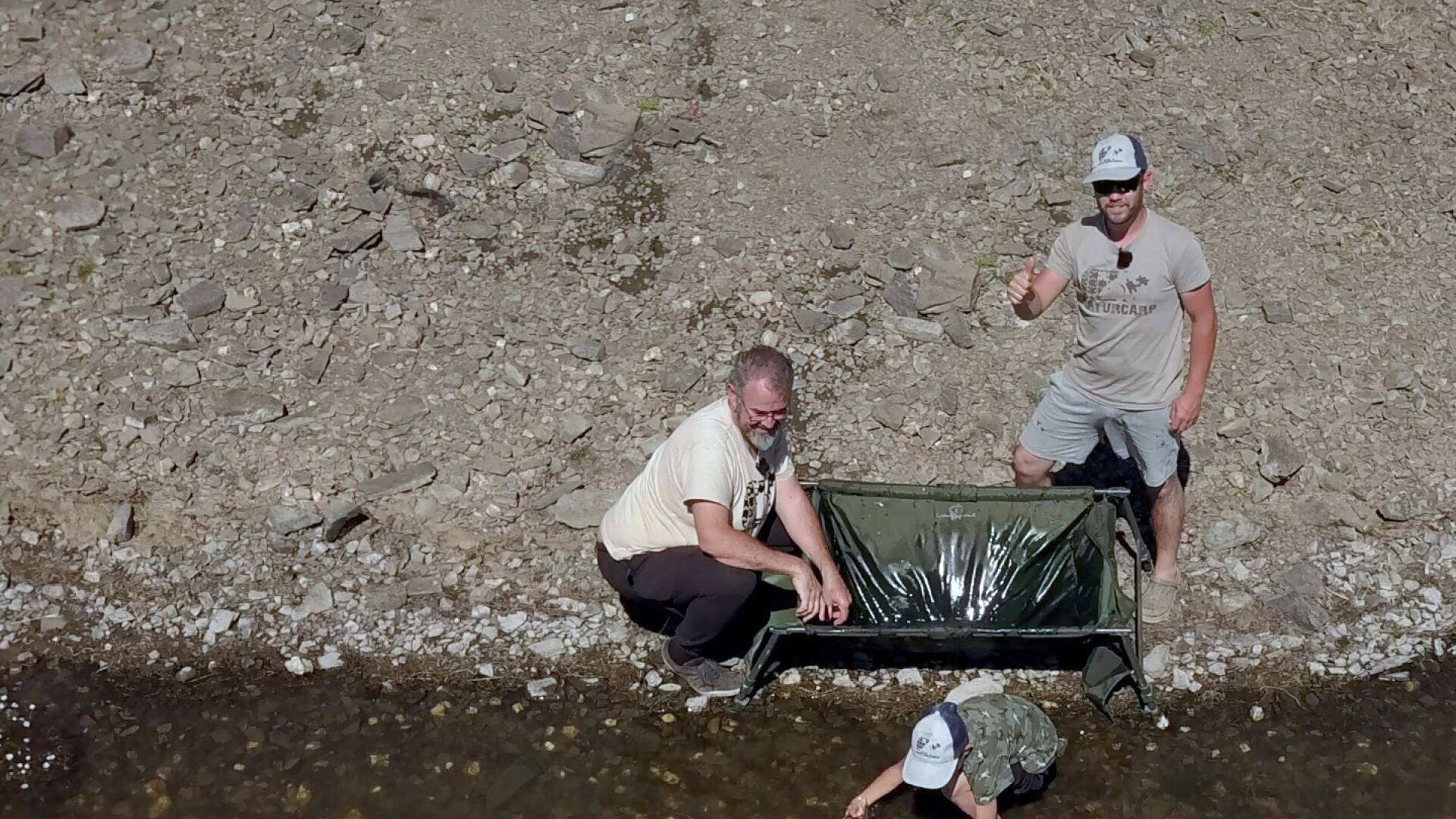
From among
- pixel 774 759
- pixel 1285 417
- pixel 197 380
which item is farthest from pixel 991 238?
pixel 197 380

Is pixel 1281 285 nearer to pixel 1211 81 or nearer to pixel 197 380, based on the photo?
pixel 1211 81

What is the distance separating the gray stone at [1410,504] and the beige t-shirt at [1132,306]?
167cm

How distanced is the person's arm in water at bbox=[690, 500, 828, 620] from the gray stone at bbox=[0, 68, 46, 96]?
5.04 m

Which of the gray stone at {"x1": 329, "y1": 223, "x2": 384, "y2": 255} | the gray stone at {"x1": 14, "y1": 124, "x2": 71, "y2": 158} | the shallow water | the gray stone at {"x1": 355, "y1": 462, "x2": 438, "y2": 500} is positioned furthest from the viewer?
the gray stone at {"x1": 14, "y1": 124, "x2": 71, "y2": 158}

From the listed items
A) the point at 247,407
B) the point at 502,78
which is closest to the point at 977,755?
the point at 247,407

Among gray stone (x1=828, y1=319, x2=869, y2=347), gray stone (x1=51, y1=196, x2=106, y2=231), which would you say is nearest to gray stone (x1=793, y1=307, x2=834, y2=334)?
gray stone (x1=828, y1=319, x2=869, y2=347)

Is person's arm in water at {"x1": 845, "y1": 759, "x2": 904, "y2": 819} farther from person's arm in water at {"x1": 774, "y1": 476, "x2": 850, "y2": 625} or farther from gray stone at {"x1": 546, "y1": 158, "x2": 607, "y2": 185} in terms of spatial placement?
gray stone at {"x1": 546, "y1": 158, "x2": 607, "y2": 185}

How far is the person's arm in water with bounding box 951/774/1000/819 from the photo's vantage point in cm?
438

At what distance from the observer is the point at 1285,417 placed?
612cm

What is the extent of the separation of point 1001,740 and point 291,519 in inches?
122

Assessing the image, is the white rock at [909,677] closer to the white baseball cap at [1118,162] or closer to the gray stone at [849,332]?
the gray stone at [849,332]

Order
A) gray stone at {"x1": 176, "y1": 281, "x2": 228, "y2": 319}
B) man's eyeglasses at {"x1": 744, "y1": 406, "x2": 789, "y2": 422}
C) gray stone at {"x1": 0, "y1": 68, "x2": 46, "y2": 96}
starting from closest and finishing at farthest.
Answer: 1. man's eyeglasses at {"x1": 744, "y1": 406, "x2": 789, "y2": 422}
2. gray stone at {"x1": 176, "y1": 281, "x2": 228, "y2": 319}
3. gray stone at {"x1": 0, "y1": 68, "x2": 46, "y2": 96}

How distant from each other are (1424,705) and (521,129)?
16.7 ft

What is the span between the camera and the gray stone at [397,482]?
19.0 feet
